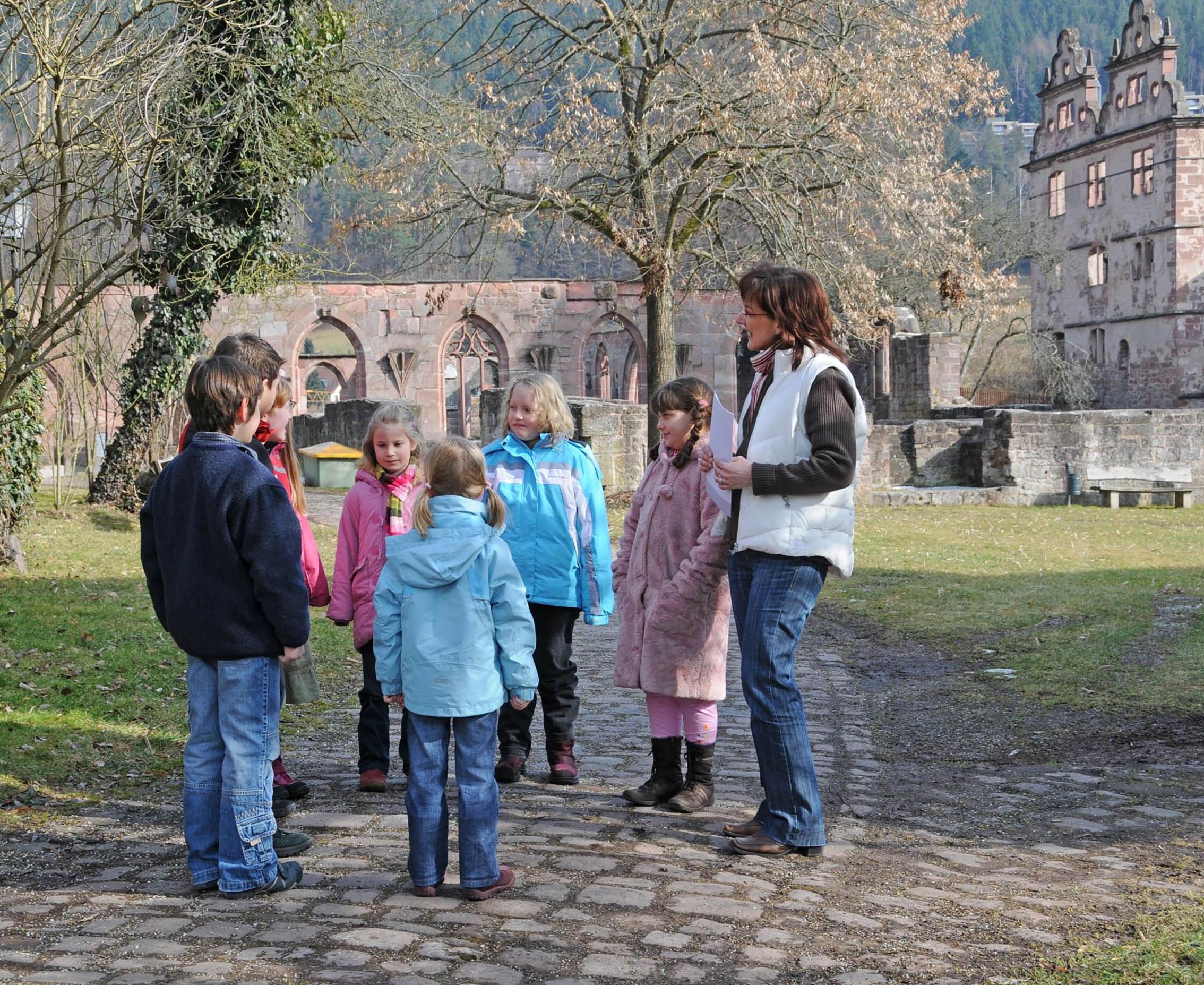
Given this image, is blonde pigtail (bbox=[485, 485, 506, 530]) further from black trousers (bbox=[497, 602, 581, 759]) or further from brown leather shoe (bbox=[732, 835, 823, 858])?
brown leather shoe (bbox=[732, 835, 823, 858])

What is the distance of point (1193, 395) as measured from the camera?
37.8 metres

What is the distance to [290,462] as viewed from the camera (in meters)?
5.21

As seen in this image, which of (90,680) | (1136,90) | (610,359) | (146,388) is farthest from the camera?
(610,359)

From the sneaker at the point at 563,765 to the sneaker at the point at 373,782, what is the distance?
66cm

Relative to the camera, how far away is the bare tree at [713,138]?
17797 mm

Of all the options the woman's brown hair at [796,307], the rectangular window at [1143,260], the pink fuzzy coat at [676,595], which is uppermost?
the rectangular window at [1143,260]

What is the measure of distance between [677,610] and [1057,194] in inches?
1863

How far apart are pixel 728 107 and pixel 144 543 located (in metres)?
14.6

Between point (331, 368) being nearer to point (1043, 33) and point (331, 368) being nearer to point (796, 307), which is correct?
point (796, 307)

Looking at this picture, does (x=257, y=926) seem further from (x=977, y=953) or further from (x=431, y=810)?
(x=977, y=953)

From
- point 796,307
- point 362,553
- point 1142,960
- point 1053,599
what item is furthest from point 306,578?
point 1053,599

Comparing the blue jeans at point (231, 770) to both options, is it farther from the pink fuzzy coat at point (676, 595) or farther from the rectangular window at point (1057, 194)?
the rectangular window at point (1057, 194)

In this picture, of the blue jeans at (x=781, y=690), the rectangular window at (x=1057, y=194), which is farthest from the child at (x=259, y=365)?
the rectangular window at (x=1057, y=194)

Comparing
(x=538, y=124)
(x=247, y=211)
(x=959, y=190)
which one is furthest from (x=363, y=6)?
(x=959, y=190)
